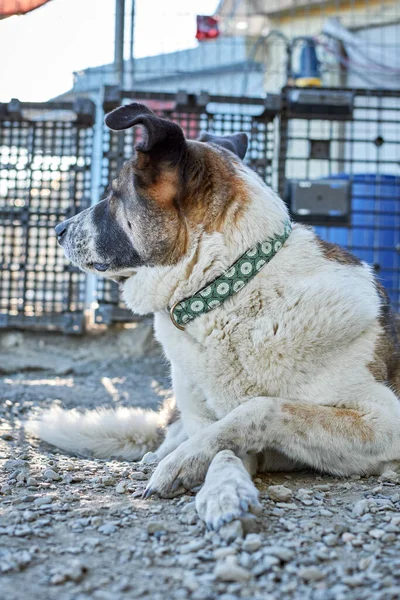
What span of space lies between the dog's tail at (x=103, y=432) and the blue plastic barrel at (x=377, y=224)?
265cm

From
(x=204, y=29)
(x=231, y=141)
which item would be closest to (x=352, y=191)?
(x=204, y=29)

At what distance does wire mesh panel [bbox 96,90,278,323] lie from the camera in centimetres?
480

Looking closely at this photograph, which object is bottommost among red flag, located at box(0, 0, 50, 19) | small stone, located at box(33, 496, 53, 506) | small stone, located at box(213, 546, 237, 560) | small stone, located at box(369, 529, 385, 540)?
small stone, located at box(33, 496, 53, 506)

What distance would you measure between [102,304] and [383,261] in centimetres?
225

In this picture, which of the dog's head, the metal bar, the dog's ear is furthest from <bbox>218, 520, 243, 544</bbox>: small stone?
the metal bar

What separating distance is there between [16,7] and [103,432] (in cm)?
302

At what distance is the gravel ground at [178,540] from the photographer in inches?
50.3

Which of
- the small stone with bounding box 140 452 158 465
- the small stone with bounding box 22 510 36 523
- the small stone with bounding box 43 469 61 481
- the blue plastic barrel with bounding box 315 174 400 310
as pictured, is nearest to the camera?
the small stone with bounding box 22 510 36 523

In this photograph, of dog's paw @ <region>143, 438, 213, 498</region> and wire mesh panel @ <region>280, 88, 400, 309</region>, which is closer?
dog's paw @ <region>143, 438, 213, 498</region>

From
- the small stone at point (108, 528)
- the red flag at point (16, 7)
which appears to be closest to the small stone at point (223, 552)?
the small stone at point (108, 528)

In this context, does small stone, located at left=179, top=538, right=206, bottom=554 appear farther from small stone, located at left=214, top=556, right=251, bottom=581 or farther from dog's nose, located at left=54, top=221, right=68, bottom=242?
dog's nose, located at left=54, top=221, right=68, bottom=242

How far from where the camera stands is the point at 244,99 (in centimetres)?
472

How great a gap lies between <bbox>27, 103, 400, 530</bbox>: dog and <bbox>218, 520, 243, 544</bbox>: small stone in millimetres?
362

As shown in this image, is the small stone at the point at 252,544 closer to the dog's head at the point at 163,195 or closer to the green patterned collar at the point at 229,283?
the green patterned collar at the point at 229,283
